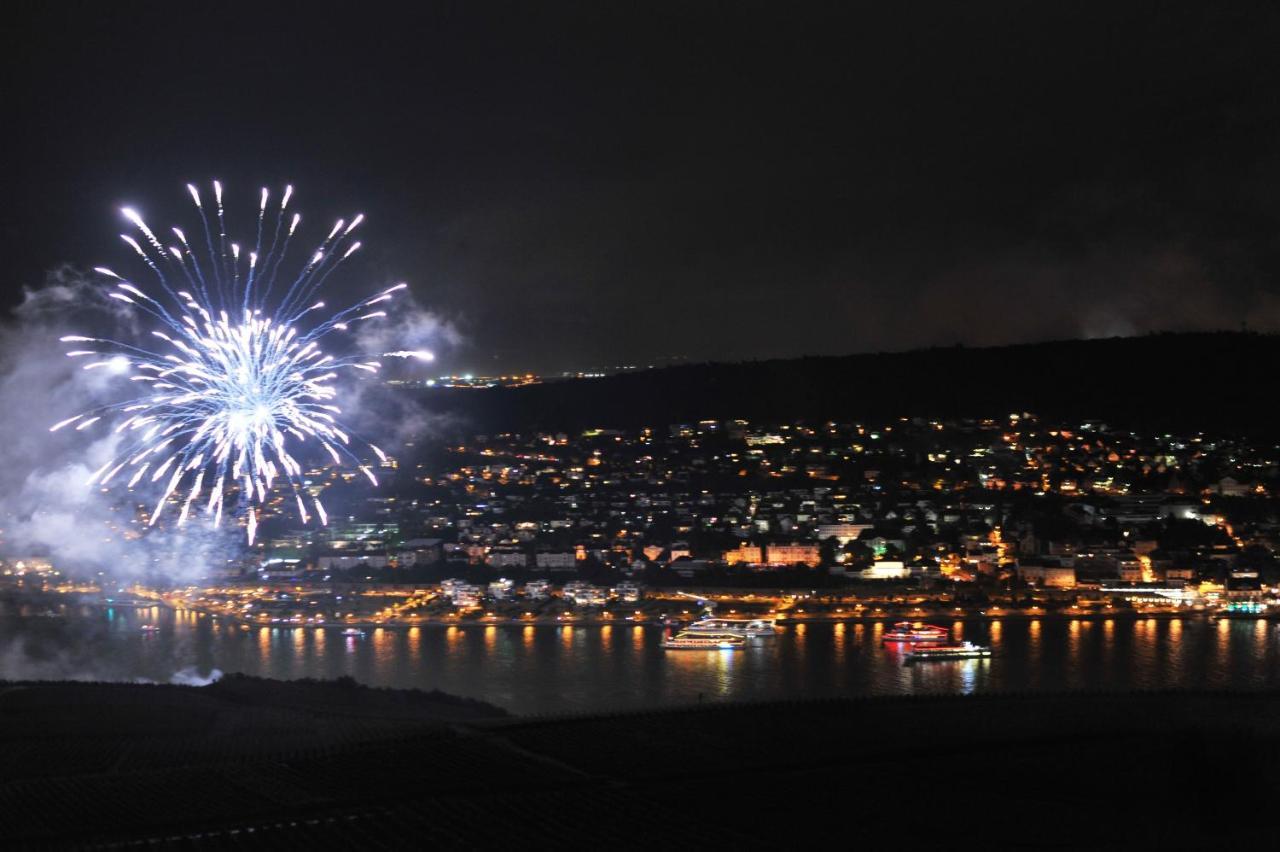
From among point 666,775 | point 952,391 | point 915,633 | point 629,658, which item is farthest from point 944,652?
point 952,391

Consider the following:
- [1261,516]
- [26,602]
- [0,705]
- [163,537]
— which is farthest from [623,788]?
[1261,516]

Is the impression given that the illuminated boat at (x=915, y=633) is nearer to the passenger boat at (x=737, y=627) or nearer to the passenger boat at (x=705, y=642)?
the passenger boat at (x=737, y=627)

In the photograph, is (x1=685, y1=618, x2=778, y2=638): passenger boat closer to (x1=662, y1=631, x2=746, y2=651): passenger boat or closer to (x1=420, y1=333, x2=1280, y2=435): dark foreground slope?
(x1=662, y1=631, x2=746, y2=651): passenger boat

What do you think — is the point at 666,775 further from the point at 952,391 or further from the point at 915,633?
the point at 952,391

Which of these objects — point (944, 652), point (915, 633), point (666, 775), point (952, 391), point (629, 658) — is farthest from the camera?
point (952, 391)

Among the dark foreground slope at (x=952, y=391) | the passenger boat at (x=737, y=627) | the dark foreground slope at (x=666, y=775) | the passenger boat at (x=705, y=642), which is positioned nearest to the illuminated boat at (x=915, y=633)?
the passenger boat at (x=737, y=627)

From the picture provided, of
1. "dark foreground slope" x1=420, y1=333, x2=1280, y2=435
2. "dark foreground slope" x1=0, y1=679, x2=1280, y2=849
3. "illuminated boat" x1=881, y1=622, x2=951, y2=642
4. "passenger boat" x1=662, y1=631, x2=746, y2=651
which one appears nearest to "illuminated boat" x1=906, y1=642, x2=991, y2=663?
"illuminated boat" x1=881, y1=622, x2=951, y2=642
